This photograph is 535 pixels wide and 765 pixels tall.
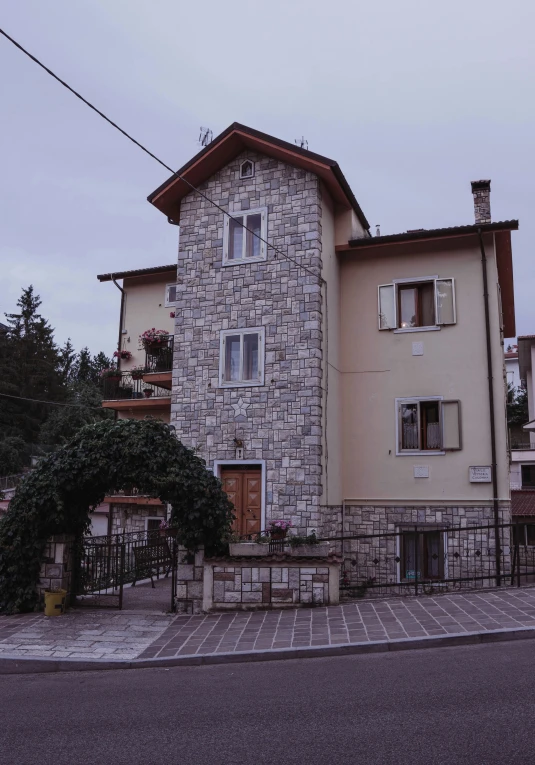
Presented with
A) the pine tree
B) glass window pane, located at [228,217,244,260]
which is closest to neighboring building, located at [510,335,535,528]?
glass window pane, located at [228,217,244,260]

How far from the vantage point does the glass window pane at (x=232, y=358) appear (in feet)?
54.1

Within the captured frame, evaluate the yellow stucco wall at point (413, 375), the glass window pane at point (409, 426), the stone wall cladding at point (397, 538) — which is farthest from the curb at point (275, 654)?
the glass window pane at point (409, 426)

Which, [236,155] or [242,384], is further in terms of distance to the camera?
[236,155]

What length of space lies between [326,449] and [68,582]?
651 cm

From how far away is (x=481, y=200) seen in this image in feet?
58.2

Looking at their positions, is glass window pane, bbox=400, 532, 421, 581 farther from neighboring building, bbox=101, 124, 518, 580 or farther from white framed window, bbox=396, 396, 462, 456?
white framed window, bbox=396, 396, 462, 456

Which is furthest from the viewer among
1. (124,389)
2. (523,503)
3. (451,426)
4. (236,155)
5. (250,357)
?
(523,503)

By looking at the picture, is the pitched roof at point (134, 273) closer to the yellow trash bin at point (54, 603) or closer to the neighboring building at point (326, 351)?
the neighboring building at point (326, 351)

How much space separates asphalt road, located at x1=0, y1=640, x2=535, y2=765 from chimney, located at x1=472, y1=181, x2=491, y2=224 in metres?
12.6

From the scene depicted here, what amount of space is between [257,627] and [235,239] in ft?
34.6

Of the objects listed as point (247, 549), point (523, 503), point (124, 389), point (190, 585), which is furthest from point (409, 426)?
point (523, 503)

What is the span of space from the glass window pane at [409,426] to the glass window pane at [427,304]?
7.11 feet

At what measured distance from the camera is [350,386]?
17.2m

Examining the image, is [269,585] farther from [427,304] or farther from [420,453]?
[427,304]
